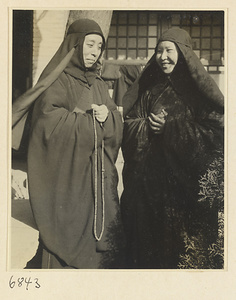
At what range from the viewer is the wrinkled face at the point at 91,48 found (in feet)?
11.2

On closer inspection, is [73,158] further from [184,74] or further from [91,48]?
[184,74]

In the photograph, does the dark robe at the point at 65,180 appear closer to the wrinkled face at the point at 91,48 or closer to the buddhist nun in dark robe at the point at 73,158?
the buddhist nun in dark robe at the point at 73,158

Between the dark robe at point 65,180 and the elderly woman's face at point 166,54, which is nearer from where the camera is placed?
the dark robe at point 65,180

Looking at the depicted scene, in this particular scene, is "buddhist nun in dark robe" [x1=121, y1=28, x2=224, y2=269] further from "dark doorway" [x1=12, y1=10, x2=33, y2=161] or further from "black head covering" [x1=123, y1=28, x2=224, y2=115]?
"dark doorway" [x1=12, y1=10, x2=33, y2=161]

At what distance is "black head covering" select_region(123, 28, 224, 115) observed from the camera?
134 inches

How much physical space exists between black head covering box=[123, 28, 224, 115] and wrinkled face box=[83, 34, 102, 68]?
0.34m

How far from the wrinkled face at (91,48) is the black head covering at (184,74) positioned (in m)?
0.34
